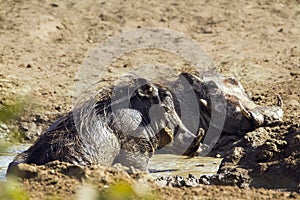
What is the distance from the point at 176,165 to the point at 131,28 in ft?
16.8

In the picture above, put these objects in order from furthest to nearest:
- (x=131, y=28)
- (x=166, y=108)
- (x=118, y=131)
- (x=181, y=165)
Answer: (x=131, y=28), (x=181, y=165), (x=166, y=108), (x=118, y=131)

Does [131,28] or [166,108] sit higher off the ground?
[166,108]

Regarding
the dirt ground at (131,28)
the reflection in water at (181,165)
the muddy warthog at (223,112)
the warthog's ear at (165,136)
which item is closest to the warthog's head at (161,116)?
the warthog's ear at (165,136)

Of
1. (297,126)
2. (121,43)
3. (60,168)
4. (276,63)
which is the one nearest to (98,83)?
(121,43)

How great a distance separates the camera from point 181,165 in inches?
281

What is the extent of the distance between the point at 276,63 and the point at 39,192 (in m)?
6.83

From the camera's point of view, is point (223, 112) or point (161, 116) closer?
point (161, 116)

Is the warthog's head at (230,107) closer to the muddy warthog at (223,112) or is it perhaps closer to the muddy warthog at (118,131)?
the muddy warthog at (223,112)

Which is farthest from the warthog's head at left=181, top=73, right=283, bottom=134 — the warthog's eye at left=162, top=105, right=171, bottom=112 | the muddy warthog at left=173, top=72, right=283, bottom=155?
the warthog's eye at left=162, top=105, right=171, bottom=112

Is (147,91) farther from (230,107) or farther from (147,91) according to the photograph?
(230,107)

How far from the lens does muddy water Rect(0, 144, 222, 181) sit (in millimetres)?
6711

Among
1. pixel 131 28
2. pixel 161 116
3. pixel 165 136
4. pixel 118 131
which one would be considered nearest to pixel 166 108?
pixel 161 116

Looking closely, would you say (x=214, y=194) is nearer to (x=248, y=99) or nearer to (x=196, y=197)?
(x=196, y=197)

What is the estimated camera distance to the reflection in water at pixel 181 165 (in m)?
6.76
